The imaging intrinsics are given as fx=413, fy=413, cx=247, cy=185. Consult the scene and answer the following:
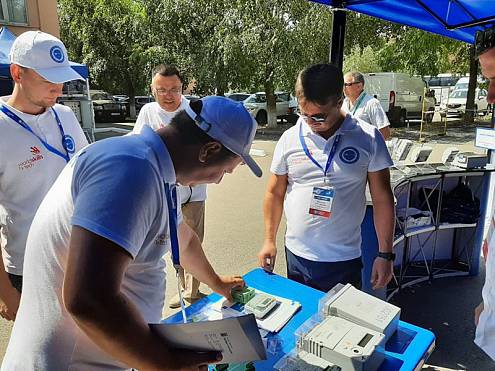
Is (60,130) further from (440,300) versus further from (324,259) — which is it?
(440,300)

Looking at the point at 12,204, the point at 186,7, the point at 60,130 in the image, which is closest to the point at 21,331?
the point at 12,204

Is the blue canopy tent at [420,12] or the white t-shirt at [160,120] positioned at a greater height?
the blue canopy tent at [420,12]

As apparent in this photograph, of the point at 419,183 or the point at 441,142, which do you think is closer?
the point at 419,183

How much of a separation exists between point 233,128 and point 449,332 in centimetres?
275

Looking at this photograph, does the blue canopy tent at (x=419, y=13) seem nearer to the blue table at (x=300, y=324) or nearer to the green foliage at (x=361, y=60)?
the blue table at (x=300, y=324)

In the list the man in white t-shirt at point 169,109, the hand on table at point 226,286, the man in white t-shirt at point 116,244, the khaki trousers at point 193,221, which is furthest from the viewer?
the khaki trousers at point 193,221

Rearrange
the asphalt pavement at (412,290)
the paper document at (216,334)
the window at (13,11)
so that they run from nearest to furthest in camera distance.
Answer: the paper document at (216,334) → the asphalt pavement at (412,290) → the window at (13,11)

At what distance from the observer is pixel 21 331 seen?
3.42 feet

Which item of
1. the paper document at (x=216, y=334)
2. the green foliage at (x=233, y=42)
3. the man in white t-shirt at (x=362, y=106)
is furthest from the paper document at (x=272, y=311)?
the green foliage at (x=233, y=42)

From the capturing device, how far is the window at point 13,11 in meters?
11.4

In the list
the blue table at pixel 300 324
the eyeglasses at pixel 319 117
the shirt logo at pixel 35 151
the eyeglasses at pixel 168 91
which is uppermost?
the eyeglasses at pixel 168 91

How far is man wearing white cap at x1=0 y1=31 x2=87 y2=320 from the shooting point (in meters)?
1.73

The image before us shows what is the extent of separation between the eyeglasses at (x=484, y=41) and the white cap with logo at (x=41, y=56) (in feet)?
5.46

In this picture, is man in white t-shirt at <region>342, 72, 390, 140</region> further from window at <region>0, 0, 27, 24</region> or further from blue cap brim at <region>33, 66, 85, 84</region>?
window at <region>0, 0, 27, 24</region>
